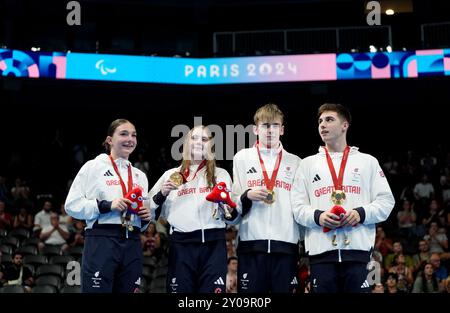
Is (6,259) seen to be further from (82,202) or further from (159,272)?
(82,202)

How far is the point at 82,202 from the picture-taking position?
5.49 metres

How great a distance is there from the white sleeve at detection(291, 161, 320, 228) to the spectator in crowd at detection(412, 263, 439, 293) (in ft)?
17.0

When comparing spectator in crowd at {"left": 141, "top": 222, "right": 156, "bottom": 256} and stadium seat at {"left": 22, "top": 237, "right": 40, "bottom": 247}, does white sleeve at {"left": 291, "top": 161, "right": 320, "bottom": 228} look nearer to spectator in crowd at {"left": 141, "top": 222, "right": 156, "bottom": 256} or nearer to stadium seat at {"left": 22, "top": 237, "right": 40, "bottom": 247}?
spectator in crowd at {"left": 141, "top": 222, "right": 156, "bottom": 256}

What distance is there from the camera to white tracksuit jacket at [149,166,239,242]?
5488 millimetres

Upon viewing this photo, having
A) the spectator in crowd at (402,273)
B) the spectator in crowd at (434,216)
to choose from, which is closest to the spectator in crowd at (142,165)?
the spectator in crowd at (434,216)

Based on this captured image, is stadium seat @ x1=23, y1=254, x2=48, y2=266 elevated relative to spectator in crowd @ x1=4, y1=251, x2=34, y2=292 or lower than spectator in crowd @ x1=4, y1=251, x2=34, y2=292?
elevated

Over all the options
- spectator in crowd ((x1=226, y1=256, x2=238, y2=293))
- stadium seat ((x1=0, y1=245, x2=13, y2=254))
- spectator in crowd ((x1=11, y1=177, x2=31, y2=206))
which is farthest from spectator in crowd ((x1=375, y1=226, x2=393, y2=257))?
spectator in crowd ((x1=11, y1=177, x2=31, y2=206))

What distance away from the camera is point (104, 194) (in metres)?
5.63

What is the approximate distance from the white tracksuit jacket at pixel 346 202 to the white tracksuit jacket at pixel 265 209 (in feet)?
0.42

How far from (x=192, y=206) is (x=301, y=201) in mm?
968

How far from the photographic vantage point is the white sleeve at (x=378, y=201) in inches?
200
